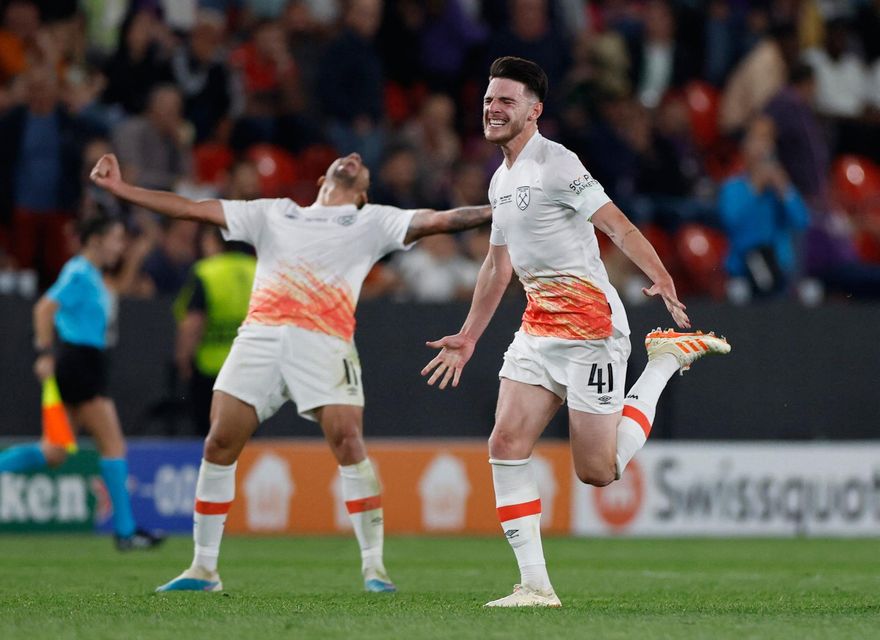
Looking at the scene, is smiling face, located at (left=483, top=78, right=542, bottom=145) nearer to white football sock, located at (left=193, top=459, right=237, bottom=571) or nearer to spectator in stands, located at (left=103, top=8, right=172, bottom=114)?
white football sock, located at (left=193, top=459, right=237, bottom=571)

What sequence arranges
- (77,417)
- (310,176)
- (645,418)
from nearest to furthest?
(645,418) → (77,417) → (310,176)

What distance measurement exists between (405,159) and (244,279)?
124 inches

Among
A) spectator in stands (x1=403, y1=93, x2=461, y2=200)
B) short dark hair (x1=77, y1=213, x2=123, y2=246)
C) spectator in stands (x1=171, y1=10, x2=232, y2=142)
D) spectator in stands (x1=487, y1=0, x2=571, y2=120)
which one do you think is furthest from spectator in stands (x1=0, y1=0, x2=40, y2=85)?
spectator in stands (x1=487, y1=0, x2=571, y2=120)

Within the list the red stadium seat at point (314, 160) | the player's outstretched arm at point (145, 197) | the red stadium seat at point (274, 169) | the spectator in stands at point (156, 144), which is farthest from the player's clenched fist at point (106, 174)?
the red stadium seat at point (314, 160)

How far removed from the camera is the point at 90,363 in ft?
37.7

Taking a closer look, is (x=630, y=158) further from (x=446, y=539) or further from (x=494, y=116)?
(x=494, y=116)

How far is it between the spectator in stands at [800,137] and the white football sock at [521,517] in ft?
34.0

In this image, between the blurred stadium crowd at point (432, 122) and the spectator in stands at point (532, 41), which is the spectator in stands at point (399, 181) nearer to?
the blurred stadium crowd at point (432, 122)

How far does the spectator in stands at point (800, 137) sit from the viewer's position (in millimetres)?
17062

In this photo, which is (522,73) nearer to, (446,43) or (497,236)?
(497,236)

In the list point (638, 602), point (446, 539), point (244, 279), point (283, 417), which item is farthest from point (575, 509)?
point (638, 602)

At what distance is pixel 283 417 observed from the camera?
14.6m

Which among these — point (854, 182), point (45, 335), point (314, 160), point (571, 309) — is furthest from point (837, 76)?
point (571, 309)

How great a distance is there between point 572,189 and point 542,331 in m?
0.66
